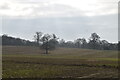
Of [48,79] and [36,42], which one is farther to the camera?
[36,42]

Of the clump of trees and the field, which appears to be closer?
the field

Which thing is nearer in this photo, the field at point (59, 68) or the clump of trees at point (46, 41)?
the field at point (59, 68)

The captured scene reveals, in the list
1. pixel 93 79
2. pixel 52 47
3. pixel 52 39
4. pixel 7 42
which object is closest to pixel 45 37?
pixel 52 39

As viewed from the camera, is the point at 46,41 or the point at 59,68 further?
the point at 46,41

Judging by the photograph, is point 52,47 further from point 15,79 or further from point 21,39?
point 15,79

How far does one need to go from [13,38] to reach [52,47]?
6068 cm

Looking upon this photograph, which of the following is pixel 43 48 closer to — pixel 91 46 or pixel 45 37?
pixel 45 37

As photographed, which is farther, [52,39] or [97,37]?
[97,37]

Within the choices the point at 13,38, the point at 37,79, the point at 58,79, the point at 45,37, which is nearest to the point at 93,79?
the point at 58,79

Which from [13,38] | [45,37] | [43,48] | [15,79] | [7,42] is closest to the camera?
[15,79]

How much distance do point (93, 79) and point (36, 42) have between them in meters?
147

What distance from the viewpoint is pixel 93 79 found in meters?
30.1

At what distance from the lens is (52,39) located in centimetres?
15912

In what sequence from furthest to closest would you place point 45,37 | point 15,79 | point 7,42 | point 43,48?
point 7,42 → point 45,37 → point 43,48 → point 15,79
